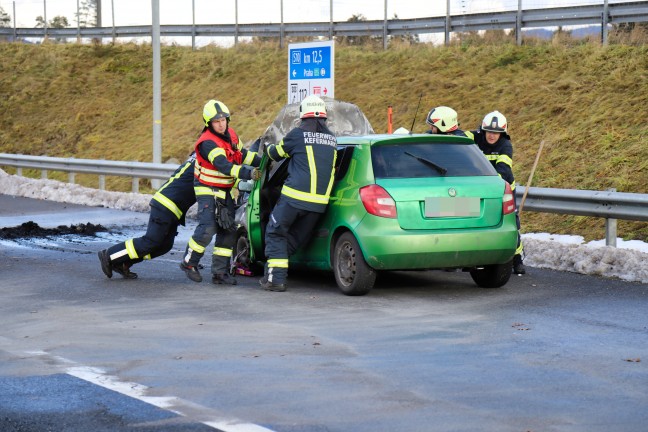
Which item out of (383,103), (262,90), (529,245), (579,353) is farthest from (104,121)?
(579,353)

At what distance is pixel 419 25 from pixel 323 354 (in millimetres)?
25511

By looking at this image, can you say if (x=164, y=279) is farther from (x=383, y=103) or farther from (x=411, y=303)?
(x=383, y=103)

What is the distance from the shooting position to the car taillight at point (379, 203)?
420 inches

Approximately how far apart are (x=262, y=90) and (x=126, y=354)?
28313 millimetres

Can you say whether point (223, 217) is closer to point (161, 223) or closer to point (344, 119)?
point (161, 223)

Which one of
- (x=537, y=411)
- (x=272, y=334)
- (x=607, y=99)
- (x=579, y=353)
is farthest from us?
(x=607, y=99)

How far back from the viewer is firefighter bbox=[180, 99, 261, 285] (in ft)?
38.9

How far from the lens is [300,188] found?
36.8 feet

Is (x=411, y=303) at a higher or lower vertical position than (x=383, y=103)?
lower

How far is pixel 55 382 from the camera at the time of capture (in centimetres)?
736

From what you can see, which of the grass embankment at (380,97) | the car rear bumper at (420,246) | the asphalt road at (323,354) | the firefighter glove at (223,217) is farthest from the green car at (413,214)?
the grass embankment at (380,97)

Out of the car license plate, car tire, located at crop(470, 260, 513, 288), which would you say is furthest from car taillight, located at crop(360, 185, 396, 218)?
car tire, located at crop(470, 260, 513, 288)

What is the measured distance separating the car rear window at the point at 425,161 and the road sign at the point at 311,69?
9332 millimetres

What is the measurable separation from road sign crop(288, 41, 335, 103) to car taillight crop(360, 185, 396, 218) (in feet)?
32.2
